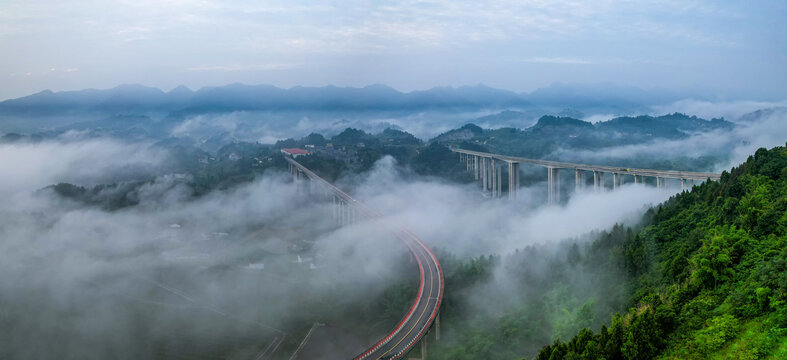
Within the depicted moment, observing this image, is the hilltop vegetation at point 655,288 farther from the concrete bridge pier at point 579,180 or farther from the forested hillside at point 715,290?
the concrete bridge pier at point 579,180

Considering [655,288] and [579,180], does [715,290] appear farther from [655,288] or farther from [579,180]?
[579,180]

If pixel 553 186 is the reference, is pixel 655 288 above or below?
above

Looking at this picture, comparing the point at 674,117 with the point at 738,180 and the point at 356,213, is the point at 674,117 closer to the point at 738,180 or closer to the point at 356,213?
the point at 356,213

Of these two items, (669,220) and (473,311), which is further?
(473,311)

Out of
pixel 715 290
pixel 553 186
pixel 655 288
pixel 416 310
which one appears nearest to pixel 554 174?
pixel 553 186

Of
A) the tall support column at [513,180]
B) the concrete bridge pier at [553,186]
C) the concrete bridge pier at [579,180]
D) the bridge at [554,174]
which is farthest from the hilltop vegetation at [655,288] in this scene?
the tall support column at [513,180]

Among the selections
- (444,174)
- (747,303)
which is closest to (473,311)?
(747,303)

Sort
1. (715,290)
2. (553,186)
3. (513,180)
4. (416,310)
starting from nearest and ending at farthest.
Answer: (715,290) < (416,310) < (553,186) < (513,180)
